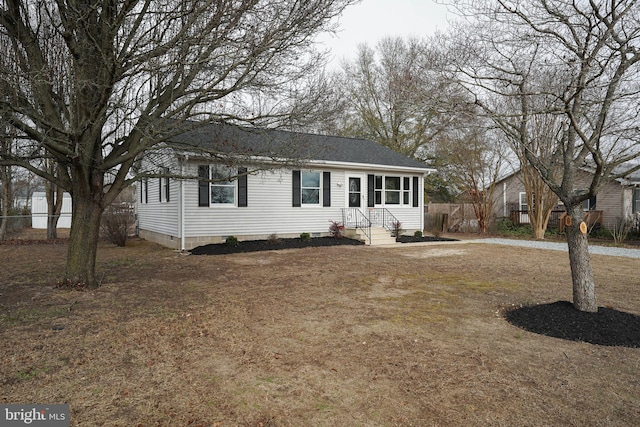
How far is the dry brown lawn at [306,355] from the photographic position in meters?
2.82

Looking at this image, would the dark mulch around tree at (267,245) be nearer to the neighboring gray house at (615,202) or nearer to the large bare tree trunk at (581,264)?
the large bare tree trunk at (581,264)

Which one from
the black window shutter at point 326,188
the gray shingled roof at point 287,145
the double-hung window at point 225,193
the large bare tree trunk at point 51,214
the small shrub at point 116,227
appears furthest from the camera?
the large bare tree trunk at point 51,214

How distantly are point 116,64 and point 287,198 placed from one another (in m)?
9.36

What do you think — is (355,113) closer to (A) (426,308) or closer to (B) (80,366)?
(A) (426,308)

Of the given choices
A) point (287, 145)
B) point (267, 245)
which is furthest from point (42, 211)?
point (287, 145)

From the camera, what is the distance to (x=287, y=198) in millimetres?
14195

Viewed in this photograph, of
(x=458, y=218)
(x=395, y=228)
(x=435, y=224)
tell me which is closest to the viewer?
(x=395, y=228)

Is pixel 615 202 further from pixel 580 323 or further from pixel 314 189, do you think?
pixel 580 323

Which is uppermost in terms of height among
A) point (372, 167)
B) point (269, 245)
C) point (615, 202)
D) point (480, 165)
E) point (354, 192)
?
point (480, 165)

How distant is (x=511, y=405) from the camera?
114 inches

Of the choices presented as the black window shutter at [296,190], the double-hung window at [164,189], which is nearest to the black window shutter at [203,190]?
the double-hung window at [164,189]

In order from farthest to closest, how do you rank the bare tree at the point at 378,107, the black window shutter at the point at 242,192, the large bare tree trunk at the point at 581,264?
the bare tree at the point at 378,107
the black window shutter at the point at 242,192
the large bare tree trunk at the point at 581,264

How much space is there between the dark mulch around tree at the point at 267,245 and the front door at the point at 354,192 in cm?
164

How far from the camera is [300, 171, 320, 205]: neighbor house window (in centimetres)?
1465
